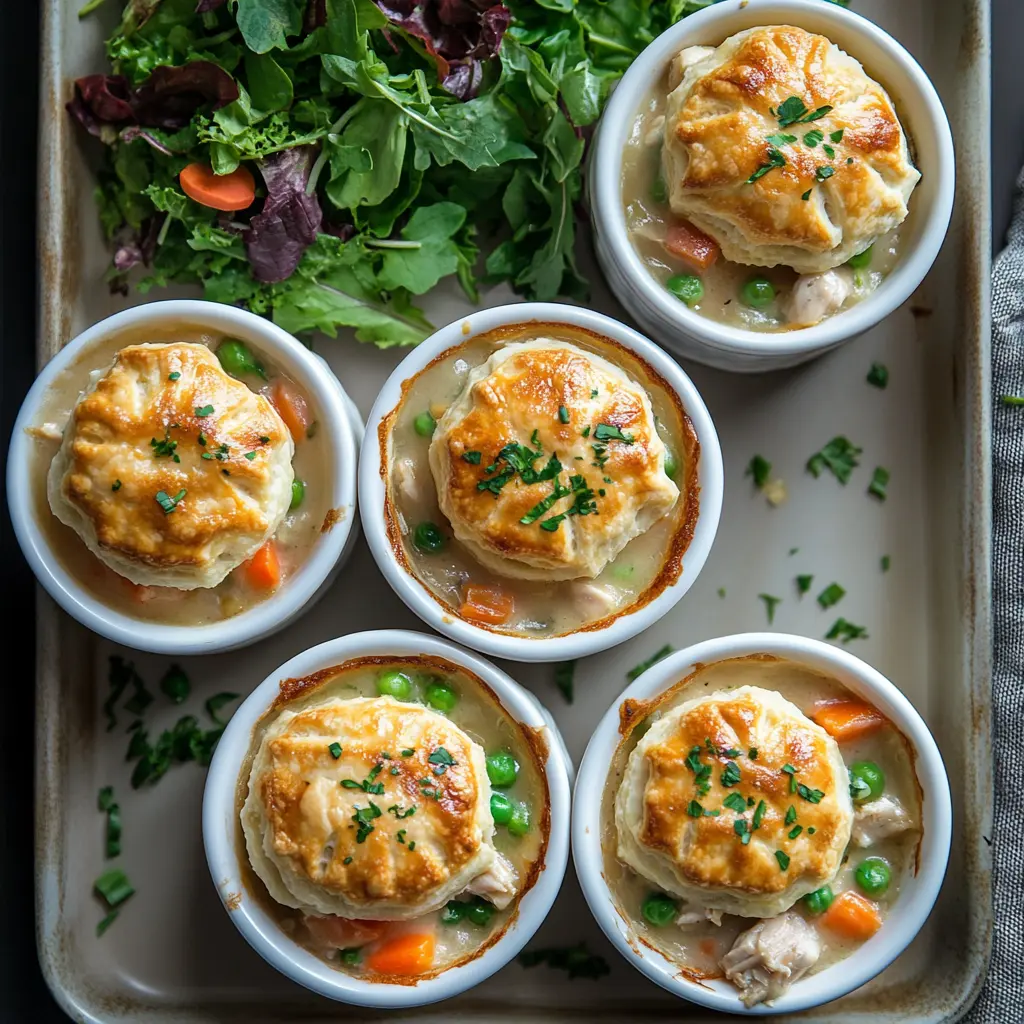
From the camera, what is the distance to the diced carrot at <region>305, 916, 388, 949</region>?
3.41 meters

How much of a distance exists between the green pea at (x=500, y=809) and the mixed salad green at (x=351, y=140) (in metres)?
1.52

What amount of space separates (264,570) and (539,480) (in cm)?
91

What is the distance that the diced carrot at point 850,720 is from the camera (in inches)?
138

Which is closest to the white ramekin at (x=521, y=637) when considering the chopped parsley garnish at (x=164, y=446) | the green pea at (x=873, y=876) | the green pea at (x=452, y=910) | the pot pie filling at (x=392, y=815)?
the pot pie filling at (x=392, y=815)

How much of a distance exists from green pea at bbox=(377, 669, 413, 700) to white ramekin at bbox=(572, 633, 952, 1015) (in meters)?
0.59

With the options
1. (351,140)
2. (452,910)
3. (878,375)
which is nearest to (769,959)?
(452,910)

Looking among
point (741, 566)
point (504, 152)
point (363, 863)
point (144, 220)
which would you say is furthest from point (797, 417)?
point (144, 220)

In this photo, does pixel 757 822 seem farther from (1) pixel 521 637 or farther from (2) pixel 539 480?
(2) pixel 539 480

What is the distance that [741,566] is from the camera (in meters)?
3.90

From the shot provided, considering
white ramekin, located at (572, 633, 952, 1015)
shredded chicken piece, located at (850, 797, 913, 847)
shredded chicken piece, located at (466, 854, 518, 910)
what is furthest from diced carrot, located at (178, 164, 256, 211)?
shredded chicken piece, located at (850, 797, 913, 847)

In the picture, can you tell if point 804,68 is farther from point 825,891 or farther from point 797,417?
point 825,891

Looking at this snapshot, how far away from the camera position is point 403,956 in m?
3.40

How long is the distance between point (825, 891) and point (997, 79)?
3.00 meters

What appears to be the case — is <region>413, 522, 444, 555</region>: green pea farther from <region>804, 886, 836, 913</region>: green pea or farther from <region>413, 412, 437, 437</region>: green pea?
<region>804, 886, 836, 913</region>: green pea
